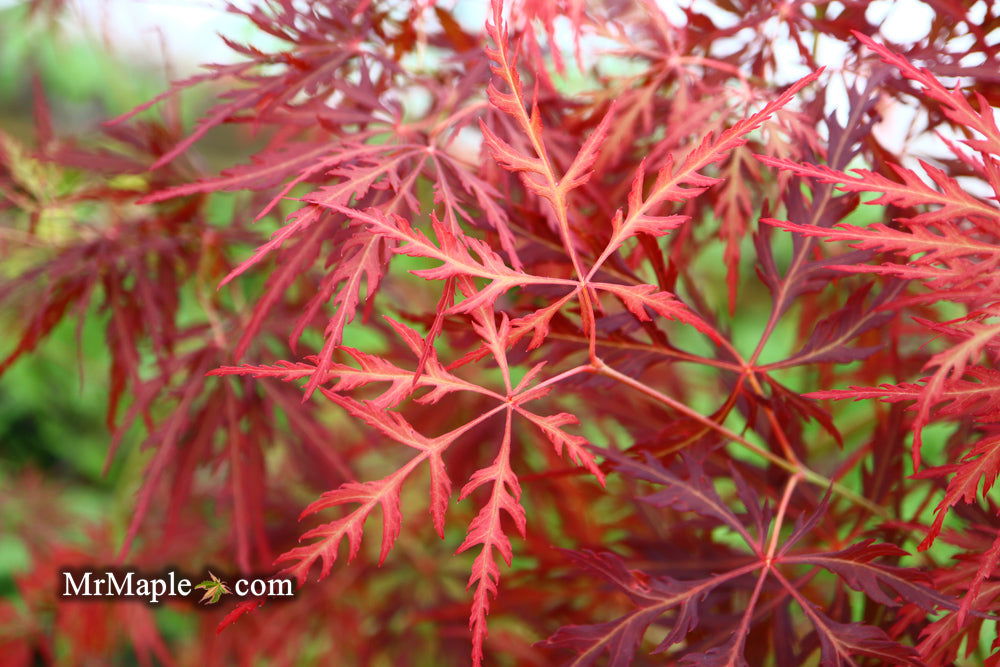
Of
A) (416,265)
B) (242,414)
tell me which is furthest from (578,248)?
(416,265)

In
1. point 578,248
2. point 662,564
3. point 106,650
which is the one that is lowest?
point 106,650

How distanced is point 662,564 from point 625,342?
0.23m

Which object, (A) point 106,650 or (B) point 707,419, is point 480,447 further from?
(A) point 106,650

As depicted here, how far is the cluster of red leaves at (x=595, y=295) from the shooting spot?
361 millimetres

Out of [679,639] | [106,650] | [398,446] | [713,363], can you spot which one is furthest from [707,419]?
[106,650]

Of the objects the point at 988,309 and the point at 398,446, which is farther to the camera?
the point at 398,446

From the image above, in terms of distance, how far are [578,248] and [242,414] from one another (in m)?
0.36

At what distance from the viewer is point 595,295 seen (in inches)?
16.0

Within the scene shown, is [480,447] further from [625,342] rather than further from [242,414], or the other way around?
[625,342]

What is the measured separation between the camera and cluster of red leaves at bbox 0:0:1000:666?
0.36m

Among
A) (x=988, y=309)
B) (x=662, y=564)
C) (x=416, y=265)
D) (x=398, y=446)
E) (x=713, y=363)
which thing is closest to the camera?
(x=988, y=309)

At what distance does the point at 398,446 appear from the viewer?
0.99m

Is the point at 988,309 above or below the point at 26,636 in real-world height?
above

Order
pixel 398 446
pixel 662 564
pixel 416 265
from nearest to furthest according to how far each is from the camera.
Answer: pixel 662 564 → pixel 398 446 → pixel 416 265
